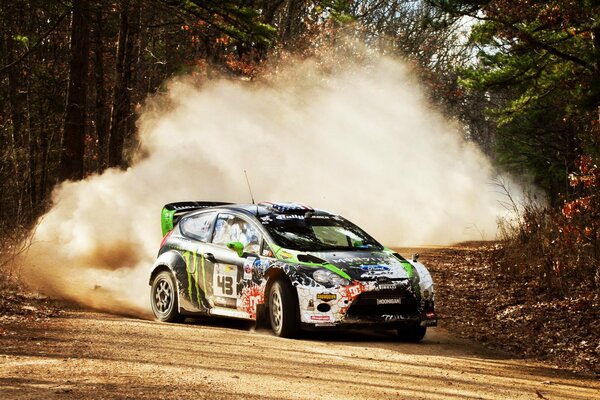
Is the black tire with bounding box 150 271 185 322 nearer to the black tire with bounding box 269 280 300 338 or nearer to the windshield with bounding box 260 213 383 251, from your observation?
the windshield with bounding box 260 213 383 251

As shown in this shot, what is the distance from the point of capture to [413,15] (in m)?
49.7

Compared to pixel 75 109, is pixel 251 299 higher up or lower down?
lower down

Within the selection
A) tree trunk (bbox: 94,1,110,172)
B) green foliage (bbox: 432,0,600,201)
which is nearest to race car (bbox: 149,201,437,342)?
green foliage (bbox: 432,0,600,201)

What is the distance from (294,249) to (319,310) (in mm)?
976

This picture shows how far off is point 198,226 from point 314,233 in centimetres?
192

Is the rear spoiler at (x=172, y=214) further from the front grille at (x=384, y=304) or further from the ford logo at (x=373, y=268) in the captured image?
the front grille at (x=384, y=304)

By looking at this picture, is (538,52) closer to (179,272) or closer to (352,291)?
(179,272)

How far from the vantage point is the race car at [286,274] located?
11.1 m

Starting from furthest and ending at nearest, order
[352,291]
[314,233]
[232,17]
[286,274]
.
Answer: [232,17] → [314,233] → [286,274] → [352,291]

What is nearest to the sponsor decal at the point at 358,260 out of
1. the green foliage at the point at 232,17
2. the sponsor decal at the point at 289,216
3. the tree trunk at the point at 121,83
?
the sponsor decal at the point at 289,216

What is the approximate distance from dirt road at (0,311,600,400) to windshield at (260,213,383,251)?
114 cm

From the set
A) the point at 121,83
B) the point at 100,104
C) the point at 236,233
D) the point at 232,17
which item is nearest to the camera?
the point at 236,233

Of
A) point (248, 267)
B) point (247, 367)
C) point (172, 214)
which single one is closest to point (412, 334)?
point (248, 267)

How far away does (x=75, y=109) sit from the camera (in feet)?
75.1
